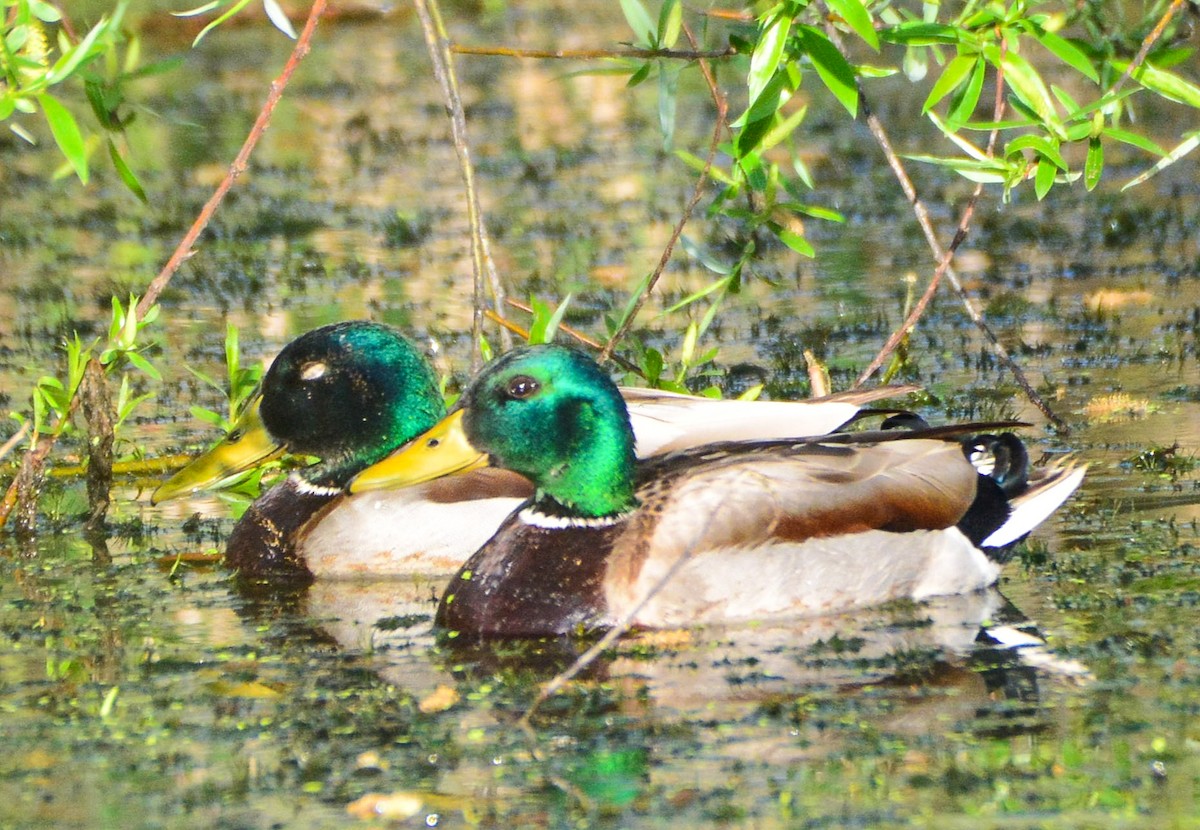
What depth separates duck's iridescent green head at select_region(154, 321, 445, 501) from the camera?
7.25 metres

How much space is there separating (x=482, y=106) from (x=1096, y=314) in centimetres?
974

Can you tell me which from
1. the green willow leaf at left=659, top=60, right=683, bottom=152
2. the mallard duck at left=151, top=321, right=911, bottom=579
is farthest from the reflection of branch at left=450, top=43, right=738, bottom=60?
the mallard duck at left=151, top=321, right=911, bottom=579

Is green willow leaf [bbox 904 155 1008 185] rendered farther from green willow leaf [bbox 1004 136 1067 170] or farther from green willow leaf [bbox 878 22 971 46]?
green willow leaf [bbox 878 22 971 46]

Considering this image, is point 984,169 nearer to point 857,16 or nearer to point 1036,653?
point 857,16

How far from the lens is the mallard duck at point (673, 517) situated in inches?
233

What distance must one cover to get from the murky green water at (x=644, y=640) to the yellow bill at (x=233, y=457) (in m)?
0.23

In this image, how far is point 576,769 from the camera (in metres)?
4.68

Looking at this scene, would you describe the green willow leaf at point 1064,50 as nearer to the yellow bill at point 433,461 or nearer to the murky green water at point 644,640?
the murky green water at point 644,640

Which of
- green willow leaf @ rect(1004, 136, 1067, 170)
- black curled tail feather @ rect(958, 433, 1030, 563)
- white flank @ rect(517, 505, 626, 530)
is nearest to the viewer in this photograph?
green willow leaf @ rect(1004, 136, 1067, 170)

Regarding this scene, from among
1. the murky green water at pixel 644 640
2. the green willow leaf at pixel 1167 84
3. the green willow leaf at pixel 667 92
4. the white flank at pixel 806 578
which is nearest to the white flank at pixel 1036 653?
the murky green water at pixel 644 640

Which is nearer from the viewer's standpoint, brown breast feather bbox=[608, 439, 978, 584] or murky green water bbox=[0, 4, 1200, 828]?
murky green water bbox=[0, 4, 1200, 828]

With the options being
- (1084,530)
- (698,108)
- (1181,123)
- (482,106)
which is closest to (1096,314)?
(1084,530)

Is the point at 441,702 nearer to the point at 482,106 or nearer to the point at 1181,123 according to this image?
the point at 1181,123

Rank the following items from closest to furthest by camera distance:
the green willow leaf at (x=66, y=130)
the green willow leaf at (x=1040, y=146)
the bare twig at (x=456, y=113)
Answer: the green willow leaf at (x=66, y=130) → the green willow leaf at (x=1040, y=146) → the bare twig at (x=456, y=113)
